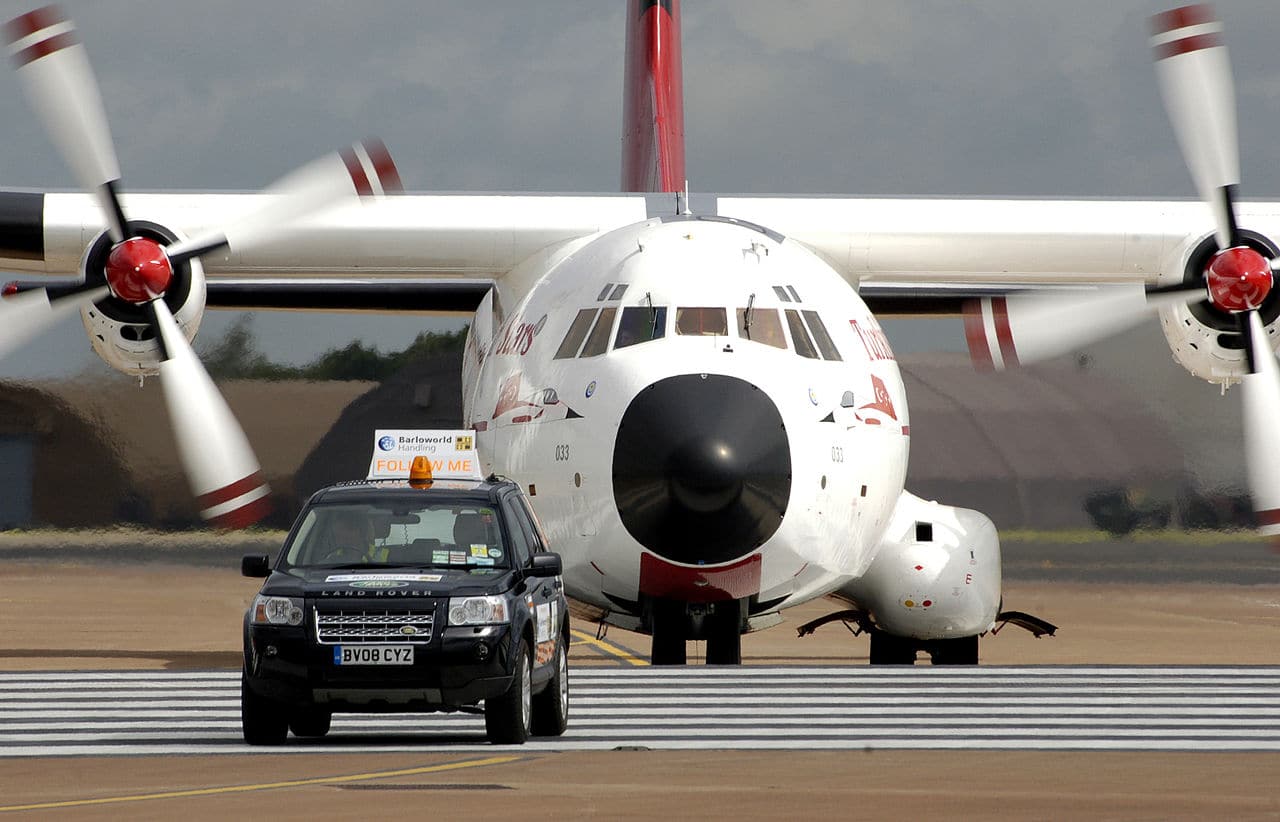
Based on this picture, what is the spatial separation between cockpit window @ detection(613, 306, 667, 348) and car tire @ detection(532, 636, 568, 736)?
3.21 m

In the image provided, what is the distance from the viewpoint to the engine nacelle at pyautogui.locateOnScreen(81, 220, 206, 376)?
630 inches

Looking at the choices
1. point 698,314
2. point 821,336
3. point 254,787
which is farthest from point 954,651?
point 254,787

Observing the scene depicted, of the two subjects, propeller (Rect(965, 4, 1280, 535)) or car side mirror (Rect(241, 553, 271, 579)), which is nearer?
car side mirror (Rect(241, 553, 271, 579))

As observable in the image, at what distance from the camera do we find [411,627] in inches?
391

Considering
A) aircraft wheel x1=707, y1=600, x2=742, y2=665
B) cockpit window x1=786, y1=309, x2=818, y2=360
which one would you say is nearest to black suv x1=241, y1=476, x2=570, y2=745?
aircraft wheel x1=707, y1=600, x2=742, y2=665

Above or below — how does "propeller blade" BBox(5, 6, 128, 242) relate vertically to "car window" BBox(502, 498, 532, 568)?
above

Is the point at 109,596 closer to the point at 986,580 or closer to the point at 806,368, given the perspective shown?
the point at 986,580

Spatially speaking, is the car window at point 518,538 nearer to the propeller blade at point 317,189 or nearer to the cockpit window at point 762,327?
the cockpit window at point 762,327

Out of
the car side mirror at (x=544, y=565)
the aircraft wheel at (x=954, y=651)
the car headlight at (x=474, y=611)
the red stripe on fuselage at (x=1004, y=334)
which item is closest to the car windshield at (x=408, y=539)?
the car side mirror at (x=544, y=565)

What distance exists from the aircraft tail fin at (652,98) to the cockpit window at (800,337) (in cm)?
727

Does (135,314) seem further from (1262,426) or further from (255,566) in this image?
(1262,426)

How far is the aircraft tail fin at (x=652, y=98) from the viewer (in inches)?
849

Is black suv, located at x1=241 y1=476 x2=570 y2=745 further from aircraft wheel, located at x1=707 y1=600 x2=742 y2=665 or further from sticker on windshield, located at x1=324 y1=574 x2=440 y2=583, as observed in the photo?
aircraft wheel, located at x1=707 y1=600 x2=742 y2=665

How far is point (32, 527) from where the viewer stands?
27688 mm
